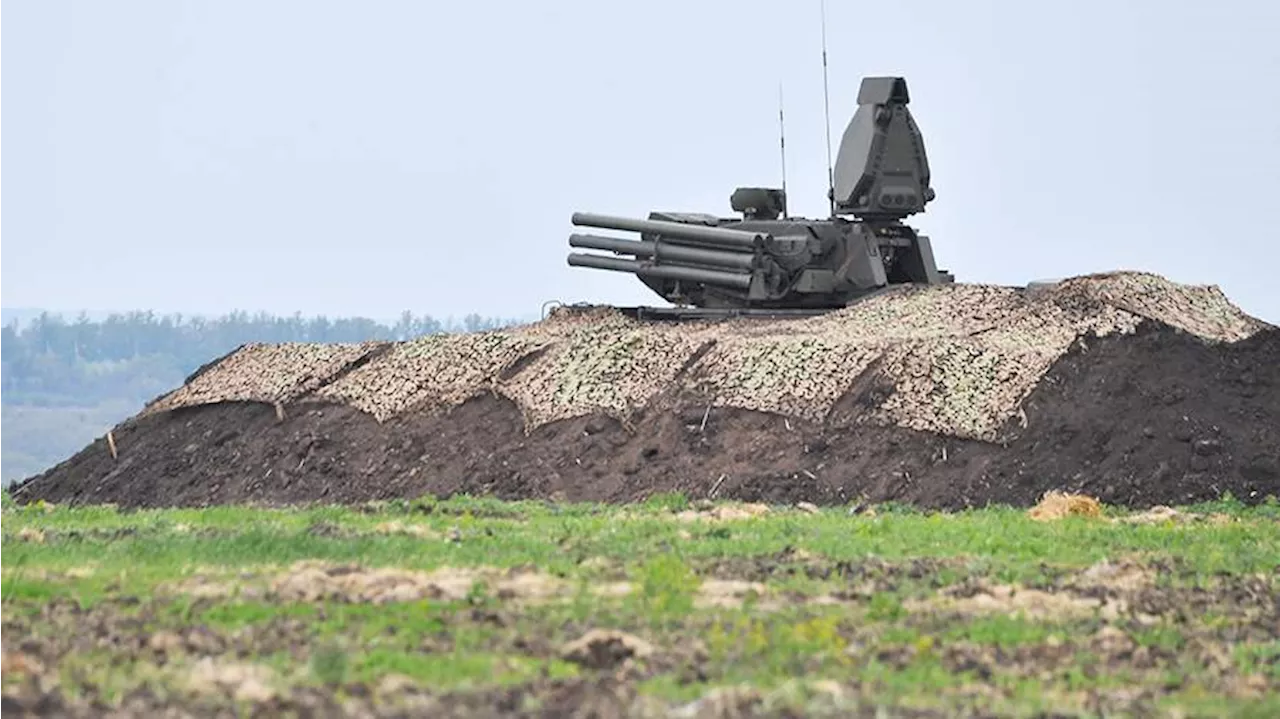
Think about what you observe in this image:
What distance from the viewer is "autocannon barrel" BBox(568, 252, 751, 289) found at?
105 feet

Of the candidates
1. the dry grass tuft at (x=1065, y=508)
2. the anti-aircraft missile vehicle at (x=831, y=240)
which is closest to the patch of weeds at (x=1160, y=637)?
the dry grass tuft at (x=1065, y=508)

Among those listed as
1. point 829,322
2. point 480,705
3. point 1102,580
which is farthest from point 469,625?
point 829,322

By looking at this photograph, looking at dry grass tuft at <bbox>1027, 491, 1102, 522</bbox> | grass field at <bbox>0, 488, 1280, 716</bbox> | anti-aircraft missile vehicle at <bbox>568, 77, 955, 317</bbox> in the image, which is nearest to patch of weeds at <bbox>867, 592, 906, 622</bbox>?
grass field at <bbox>0, 488, 1280, 716</bbox>

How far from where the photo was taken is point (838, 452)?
26328mm

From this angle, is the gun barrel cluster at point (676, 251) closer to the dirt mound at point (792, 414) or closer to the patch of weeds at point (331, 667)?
the dirt mound at point (792, 414)

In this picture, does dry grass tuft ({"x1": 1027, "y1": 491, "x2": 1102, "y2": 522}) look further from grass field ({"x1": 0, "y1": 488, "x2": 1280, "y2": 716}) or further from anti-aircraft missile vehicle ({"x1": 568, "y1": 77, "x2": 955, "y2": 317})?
anti-aircraft missile vehicle ({"x1": 568, "y1": 77, "x2": 955, "y2": 317})

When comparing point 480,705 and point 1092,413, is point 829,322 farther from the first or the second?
point 480,705

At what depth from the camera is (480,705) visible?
11.2 m

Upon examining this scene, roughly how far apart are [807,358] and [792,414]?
944mm

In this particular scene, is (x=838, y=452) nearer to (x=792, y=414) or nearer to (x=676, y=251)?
(x=792, y=414)

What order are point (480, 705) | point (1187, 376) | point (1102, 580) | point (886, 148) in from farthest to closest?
point (886, 148) → point (1187, 376) → point (1102, 580) → point (480, 705)

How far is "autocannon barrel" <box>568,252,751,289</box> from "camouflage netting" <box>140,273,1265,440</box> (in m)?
1.15

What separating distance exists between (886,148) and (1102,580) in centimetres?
1535

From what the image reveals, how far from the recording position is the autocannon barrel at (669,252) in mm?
31750
